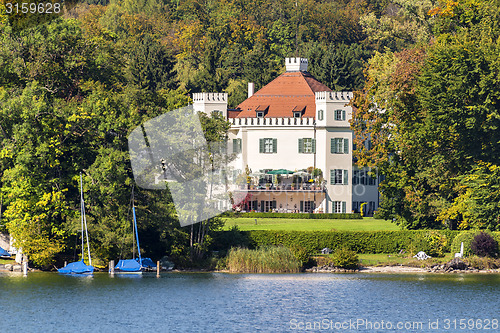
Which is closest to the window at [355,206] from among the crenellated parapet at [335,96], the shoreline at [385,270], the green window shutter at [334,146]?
the green window shutter at [334,146]

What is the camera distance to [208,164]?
5388 centimetres

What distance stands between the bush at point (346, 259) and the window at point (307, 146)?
3049cm

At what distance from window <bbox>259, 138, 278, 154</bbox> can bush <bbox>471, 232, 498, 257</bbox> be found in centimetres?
3253

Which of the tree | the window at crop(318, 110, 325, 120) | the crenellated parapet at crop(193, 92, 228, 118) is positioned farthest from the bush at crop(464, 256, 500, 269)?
the crenellated parapet at crop(193, 92, 228, 118)

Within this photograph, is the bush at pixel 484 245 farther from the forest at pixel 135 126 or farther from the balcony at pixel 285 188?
the balcony at pixel 285 188

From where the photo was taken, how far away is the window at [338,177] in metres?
82.0

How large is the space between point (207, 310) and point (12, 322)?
7752mm

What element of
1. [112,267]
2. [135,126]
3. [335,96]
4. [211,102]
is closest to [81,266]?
[112,267]

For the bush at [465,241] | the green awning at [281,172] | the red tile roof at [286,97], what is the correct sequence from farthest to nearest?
the red tile roof at [286,97]
the green awning at [281,172]
the bush at [465,241]

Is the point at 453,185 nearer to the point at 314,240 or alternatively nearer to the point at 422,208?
the point at 422,208

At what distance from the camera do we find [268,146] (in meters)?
83.8

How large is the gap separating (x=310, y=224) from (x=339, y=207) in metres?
12.9

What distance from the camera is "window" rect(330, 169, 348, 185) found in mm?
82000

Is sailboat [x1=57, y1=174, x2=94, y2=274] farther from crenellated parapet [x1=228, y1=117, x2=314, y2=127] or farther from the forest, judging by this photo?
crenellated parapet [x1=228, y1=117, x2=314, y2=127]
